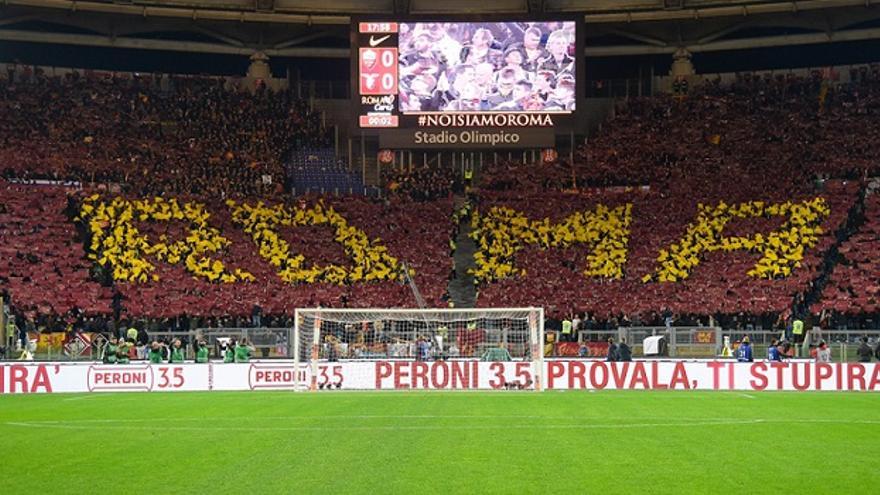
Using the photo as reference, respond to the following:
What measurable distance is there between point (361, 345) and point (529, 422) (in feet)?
51.9

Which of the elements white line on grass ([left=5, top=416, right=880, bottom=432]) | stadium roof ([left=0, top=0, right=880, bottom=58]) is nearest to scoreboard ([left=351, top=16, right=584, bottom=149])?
stadium roof ([left=0, top=0, right=880, bottom=58])

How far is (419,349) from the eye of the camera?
39.6m

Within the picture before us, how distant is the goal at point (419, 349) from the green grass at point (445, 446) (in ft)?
17.2

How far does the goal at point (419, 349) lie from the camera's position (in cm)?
3722

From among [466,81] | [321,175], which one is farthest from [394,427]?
[321,175]

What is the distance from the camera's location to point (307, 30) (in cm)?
6275

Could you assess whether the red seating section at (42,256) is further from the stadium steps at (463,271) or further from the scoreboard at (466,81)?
the stadium steps at (463,271)

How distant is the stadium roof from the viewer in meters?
58.5

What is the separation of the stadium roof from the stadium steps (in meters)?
10.3

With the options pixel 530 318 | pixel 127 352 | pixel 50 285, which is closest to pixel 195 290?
pixel 50 285

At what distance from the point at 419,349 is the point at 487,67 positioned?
18.2 meters

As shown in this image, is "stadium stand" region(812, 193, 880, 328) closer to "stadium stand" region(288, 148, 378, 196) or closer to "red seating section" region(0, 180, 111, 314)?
"stadium stand" region(288, 148, 378, 196)

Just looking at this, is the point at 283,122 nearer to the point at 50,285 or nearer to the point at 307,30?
the point at 307,30

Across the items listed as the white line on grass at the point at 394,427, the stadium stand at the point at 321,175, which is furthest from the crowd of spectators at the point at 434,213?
the white line on grass at the point at 394,427
